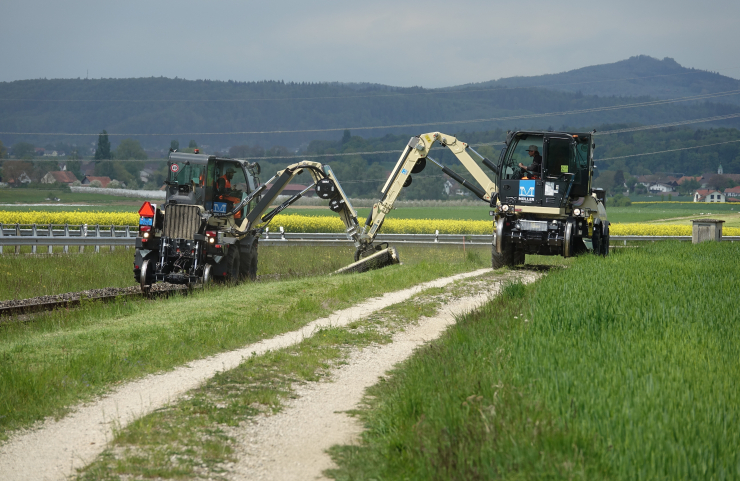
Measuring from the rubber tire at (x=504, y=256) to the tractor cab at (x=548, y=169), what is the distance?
1.27 meters

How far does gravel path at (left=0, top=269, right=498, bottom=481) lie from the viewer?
20.5 feet

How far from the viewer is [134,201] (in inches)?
3789

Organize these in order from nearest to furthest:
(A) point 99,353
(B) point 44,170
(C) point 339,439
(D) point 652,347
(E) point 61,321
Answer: (C) point 339,439
(D) point 652,347
(A) point 99,353
(E) point 61,321
(B) point 44,170

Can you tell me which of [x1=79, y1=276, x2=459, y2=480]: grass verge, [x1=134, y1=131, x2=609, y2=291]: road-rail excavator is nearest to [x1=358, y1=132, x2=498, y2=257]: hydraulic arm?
[x1=134, y1=131, x2=609, y2=291]: road-rail excavator

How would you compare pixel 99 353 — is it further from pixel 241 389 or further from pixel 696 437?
pixel 696 437

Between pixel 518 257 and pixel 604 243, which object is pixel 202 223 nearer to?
pixel 518 257

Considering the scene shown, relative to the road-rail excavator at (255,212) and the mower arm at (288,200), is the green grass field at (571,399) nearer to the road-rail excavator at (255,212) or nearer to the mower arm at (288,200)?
the road-rail excavator at (255,212)

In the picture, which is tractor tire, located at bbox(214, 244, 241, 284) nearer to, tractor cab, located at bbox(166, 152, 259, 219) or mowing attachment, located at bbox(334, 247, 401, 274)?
tractor cab, located at bbox(166, 152, 259, 219)

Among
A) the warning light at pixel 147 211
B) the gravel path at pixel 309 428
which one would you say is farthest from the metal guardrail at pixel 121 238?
the gravel path at pixel 309 428

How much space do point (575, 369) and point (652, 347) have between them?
1354mm

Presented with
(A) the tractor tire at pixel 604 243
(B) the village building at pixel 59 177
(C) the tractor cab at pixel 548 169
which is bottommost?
(A) the tractor tire at pixel 604 243

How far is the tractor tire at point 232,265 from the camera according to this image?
20109mm

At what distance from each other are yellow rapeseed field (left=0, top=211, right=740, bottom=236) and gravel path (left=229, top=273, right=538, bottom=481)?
39.7 m

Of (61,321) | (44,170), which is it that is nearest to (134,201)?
(44,170)
